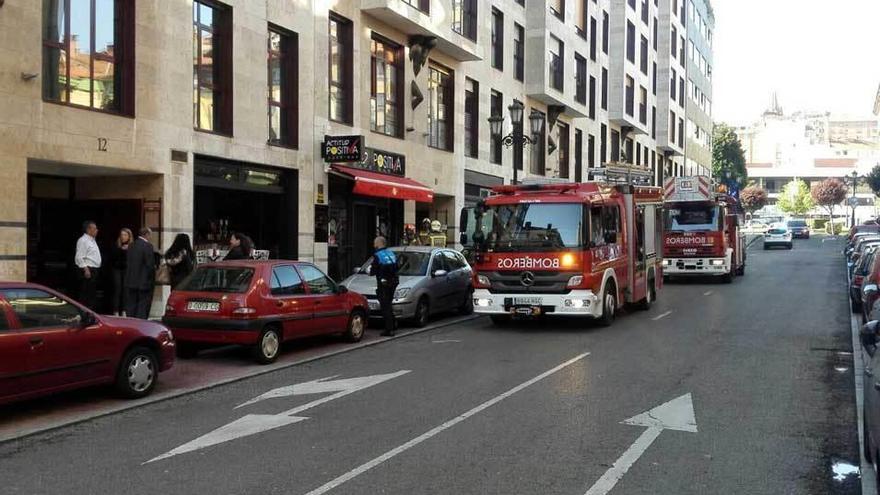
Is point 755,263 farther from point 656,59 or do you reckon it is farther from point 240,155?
point 240,155

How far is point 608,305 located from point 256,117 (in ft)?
28.8

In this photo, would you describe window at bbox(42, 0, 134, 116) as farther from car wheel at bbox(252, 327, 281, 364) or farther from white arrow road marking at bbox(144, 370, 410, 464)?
white arrow road marking at bbox(144, 370, 410, 464)

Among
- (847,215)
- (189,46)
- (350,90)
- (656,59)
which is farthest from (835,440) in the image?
(847,215)

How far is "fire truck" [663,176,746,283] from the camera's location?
2527cm

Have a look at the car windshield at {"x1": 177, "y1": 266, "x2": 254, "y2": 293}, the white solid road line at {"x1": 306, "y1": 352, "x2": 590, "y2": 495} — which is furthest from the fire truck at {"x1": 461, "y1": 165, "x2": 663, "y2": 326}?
the car windshield at {"x1": 177, "y1": 266, "x2": 254, "y2": 293}

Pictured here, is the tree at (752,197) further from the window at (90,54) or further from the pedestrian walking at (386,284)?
the window at (90,54)

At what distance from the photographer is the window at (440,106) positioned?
83.0 ft

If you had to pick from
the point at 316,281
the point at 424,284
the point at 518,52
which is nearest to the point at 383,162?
the point at 424,284

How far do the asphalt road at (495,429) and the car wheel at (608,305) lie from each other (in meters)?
2.02

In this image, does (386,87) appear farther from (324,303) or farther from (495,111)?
(324,303)

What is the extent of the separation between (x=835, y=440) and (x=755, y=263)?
32.3 m

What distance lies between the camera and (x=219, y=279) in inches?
437

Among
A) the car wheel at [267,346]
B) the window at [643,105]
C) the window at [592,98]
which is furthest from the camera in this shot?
the window at [643,105]

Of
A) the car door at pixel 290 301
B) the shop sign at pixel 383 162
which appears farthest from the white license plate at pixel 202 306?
the shop sign at pixel 383 162
